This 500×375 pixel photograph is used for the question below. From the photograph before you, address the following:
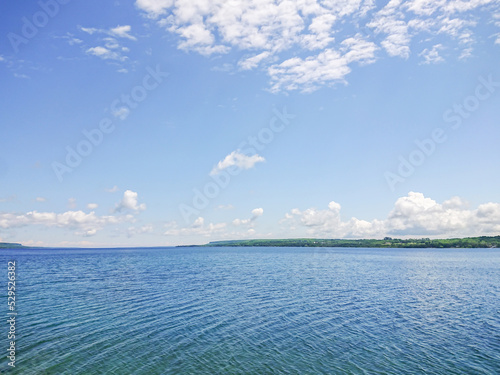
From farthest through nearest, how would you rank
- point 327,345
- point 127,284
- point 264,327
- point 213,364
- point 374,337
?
1. point 127,284
2. point 264,327
3. point 374,337
4. point 327,345
5. point 213,364

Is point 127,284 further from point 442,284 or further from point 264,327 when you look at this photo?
point 442,284

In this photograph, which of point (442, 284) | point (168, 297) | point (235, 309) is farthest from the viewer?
point (442, 284)

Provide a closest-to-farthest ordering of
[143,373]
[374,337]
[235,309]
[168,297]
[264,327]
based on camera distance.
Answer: [143,373] < [374,337] < [264,327] < [235,309] < [168,297]

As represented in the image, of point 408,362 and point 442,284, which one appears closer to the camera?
point 408,362

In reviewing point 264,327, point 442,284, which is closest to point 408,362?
point 264,327

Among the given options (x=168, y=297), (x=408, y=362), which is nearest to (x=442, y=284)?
(x=408, y=362)

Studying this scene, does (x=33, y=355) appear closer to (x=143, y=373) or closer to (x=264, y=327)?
(x=143, y=373)

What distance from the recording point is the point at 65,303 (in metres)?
41.4

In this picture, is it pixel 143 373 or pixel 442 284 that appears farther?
pixel 442 284

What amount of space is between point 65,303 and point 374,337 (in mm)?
39427

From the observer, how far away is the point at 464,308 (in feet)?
135

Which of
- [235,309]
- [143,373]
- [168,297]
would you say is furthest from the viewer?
[168,297]

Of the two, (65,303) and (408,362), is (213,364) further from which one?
(65,303)

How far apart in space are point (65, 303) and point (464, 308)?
54.8 metres
